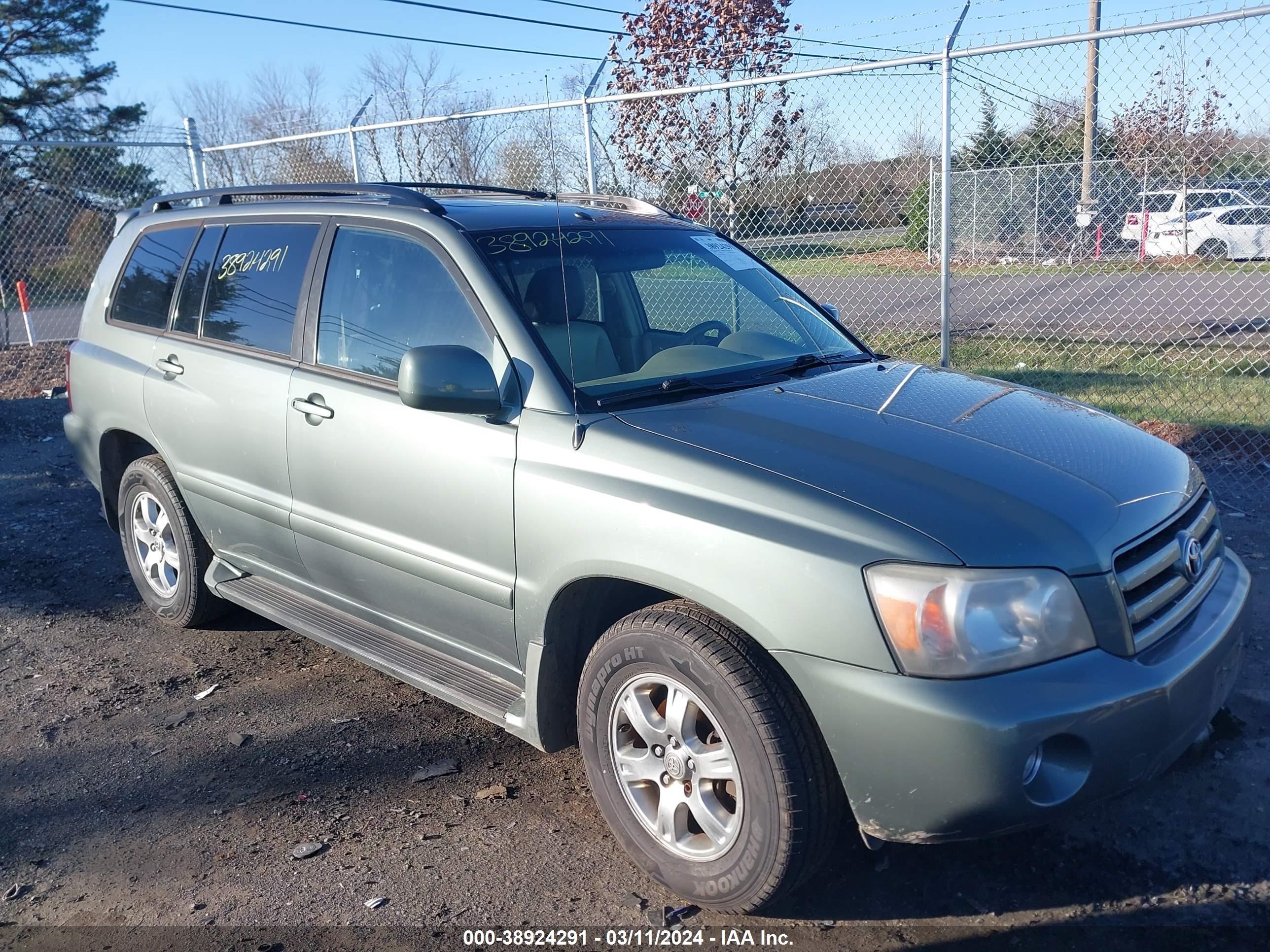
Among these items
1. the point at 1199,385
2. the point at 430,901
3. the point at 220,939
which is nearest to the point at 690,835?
the point at 430,901

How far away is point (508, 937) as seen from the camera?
2.80m

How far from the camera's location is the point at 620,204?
182 inches

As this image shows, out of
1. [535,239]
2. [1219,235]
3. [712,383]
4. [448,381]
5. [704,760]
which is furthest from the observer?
[1219,235]

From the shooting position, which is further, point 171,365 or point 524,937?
point 171,365

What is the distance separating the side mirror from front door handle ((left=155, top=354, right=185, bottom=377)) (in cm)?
186

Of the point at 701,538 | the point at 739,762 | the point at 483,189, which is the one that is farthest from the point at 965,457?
the point at 483,189

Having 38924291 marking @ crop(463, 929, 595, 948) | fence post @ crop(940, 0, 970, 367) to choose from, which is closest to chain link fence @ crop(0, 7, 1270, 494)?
fence post @ crop(940, 0, 970, 367)

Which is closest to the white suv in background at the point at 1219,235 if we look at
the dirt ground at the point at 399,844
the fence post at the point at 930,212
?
the fence post at the point at 930,212

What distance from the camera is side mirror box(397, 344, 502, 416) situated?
3072 millimetres

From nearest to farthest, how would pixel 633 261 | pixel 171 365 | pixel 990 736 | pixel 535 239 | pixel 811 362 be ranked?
pixel 990 736 → pixel 535 239 → pixel 811 362 → pixel 633 261 → pixel 171 365

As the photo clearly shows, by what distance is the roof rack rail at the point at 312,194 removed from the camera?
3.90 metres

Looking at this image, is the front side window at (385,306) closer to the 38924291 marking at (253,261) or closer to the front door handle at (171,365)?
the 38924291 marking at (253,261)

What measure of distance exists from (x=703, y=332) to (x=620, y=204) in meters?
1.03

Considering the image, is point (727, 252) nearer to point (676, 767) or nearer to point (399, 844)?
point (676, 767)
